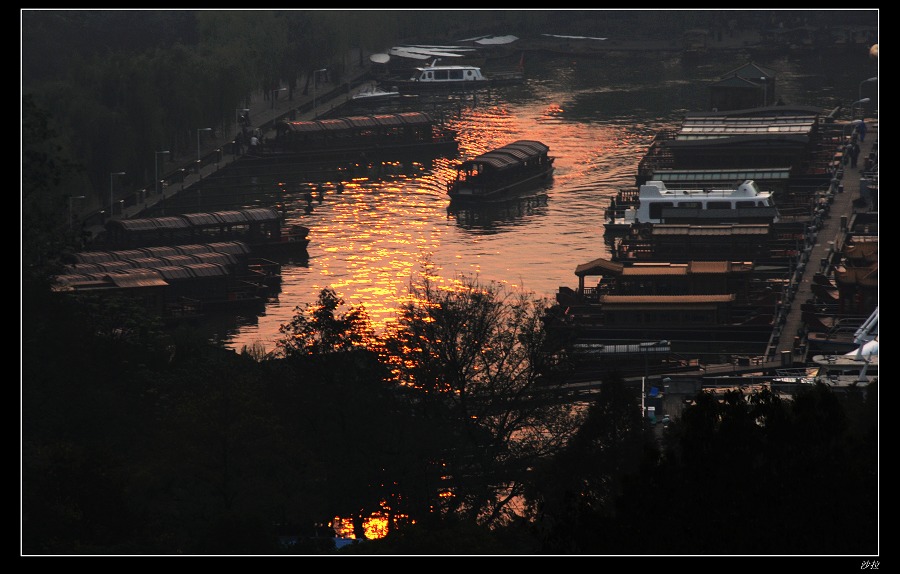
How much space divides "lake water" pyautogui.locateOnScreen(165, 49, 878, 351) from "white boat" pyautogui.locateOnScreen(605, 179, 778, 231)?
1.89 meters

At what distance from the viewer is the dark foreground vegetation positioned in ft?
144

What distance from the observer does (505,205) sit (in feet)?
407

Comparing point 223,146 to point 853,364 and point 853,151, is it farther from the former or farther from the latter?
point 853,364

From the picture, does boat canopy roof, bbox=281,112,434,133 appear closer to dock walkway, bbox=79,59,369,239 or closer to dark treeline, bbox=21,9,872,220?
dark treeline, bbox=21,9,872,220

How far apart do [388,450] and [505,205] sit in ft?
219

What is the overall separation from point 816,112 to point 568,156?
684 inches

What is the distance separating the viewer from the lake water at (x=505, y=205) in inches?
4082

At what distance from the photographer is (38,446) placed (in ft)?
183

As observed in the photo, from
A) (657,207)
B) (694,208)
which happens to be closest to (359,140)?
(657,207)

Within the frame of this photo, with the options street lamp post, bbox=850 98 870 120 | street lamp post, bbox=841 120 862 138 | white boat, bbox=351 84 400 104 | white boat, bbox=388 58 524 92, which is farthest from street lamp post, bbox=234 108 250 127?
street lamp post, bbox=850 98 870 120

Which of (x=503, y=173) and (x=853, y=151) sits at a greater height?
(x=853, y=151)

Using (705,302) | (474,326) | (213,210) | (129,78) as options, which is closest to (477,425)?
(474,326)

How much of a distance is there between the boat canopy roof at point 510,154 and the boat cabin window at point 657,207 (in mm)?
15485

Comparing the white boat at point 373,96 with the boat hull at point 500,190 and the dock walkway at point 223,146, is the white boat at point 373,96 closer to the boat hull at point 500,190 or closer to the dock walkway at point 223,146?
the dock walkway at point 223,146
